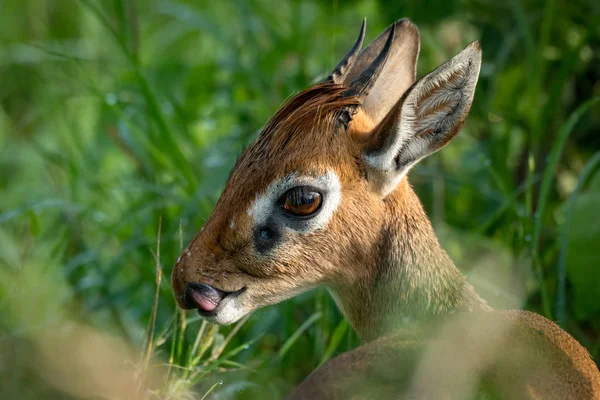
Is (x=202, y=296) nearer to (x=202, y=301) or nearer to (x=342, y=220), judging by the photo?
(x=202, y=301)

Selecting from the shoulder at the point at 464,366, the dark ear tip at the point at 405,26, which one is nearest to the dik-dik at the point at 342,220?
the shoulder at the point at 464,366

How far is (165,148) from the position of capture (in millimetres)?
4133

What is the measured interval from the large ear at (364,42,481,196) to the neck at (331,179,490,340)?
117 millimetres

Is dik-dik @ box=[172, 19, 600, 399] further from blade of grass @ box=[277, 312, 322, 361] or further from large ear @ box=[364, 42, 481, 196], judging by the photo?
blade of grass @ box=[277, 312, 322, 361]

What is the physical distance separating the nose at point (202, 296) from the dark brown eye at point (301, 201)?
0.32 meters

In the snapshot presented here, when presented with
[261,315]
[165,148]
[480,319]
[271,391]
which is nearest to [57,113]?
[165,148]

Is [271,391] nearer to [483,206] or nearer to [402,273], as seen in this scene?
[402,273]

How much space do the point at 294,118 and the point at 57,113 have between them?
9.66 ft

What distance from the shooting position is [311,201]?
2.65m

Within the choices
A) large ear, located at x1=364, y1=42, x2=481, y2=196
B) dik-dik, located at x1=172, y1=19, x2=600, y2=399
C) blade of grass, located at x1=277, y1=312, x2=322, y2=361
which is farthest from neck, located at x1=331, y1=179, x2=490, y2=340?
blade of grass, located at x1=277, y1=312, x2=322, y2=361

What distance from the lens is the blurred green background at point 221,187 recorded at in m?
3.39

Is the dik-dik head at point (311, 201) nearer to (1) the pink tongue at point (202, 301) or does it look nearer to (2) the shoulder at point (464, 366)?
(1) the pink tongue at point (202, 301)

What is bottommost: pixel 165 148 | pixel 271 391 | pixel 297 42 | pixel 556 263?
pixel 271 391

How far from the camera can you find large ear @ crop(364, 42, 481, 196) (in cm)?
261
